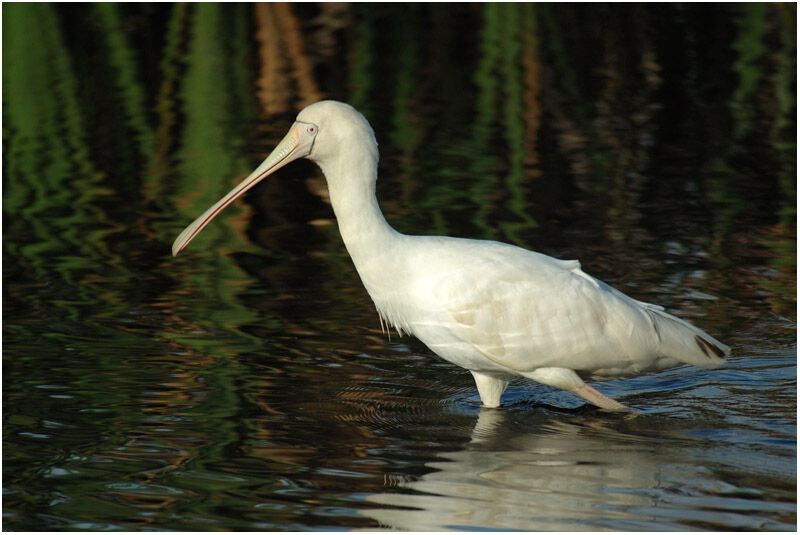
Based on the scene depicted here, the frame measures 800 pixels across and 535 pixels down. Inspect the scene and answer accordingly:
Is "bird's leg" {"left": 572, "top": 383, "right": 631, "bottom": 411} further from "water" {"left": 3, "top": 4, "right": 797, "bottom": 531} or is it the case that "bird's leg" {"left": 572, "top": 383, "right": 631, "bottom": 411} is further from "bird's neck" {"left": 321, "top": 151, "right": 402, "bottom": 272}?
"bird's neck" {"left": 321, "top": 151, "right": 402, "bottom": 272}

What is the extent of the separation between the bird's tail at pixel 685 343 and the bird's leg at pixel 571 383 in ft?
1.77

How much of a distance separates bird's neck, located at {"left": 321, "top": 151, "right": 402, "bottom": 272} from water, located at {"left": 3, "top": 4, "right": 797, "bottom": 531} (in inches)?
43.5

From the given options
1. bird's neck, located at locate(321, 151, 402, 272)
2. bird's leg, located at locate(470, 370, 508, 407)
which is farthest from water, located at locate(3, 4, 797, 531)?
bird's neck, located at locate(321, 151, 402, 272)

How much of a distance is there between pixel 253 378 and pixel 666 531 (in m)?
3.56

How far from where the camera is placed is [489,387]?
836cm

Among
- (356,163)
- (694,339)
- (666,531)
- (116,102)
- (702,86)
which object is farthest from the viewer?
(702,86)

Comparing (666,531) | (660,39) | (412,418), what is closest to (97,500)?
(412,418)

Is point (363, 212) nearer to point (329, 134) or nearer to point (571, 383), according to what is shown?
point (329, 134)

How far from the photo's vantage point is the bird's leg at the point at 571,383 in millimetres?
8109

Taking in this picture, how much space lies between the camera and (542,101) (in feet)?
67.1

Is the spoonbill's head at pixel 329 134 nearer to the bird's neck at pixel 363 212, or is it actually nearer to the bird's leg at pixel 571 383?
the bird's neck at pixel 363 212

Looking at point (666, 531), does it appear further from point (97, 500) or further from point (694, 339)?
point (97, 500)

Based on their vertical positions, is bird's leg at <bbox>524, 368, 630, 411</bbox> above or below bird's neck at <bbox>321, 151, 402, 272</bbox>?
below

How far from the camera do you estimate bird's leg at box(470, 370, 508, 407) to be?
27.4 ft
